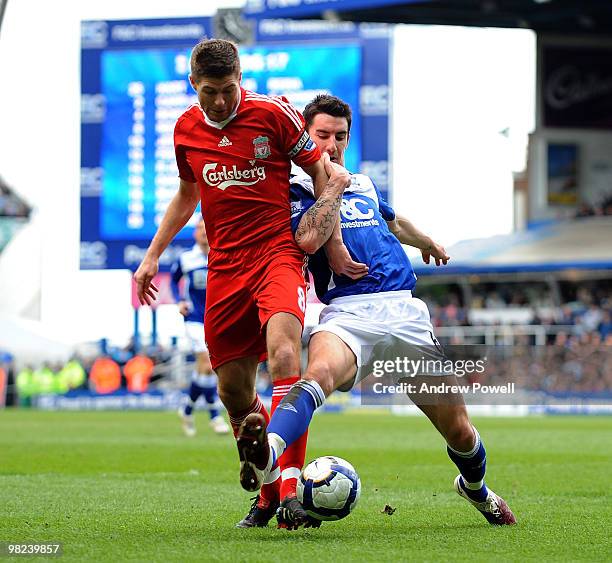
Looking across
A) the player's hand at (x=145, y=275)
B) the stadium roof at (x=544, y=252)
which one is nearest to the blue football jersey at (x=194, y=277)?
the player's hand at (x=145, y=275)

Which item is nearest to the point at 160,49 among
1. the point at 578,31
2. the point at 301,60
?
the point at 301,60

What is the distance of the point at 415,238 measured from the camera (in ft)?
22.0

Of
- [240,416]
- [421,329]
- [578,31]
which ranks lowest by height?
[240,416]

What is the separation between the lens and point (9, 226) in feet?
166

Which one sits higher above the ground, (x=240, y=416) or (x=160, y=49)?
(x=160, y=49)

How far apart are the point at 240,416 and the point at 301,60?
60.6 ft

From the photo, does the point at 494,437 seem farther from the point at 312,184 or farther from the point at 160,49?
the point at 160,49

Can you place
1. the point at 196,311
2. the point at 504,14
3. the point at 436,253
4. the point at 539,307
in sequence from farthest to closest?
1. the point at 504,14
2. the point at 539,307
3. the point at 196,311
4. the point at 436,253

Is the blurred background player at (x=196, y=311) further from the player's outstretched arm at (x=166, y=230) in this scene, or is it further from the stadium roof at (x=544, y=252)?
the stadium roof at (x=544, y=252)

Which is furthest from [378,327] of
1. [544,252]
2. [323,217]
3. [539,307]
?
[544,252]

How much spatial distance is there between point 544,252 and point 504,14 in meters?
6.85

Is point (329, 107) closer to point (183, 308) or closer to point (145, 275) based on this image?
point (145, 275)

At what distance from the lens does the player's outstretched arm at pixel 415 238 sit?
6633mm

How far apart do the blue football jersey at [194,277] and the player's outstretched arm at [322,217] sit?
7492 millimetres
